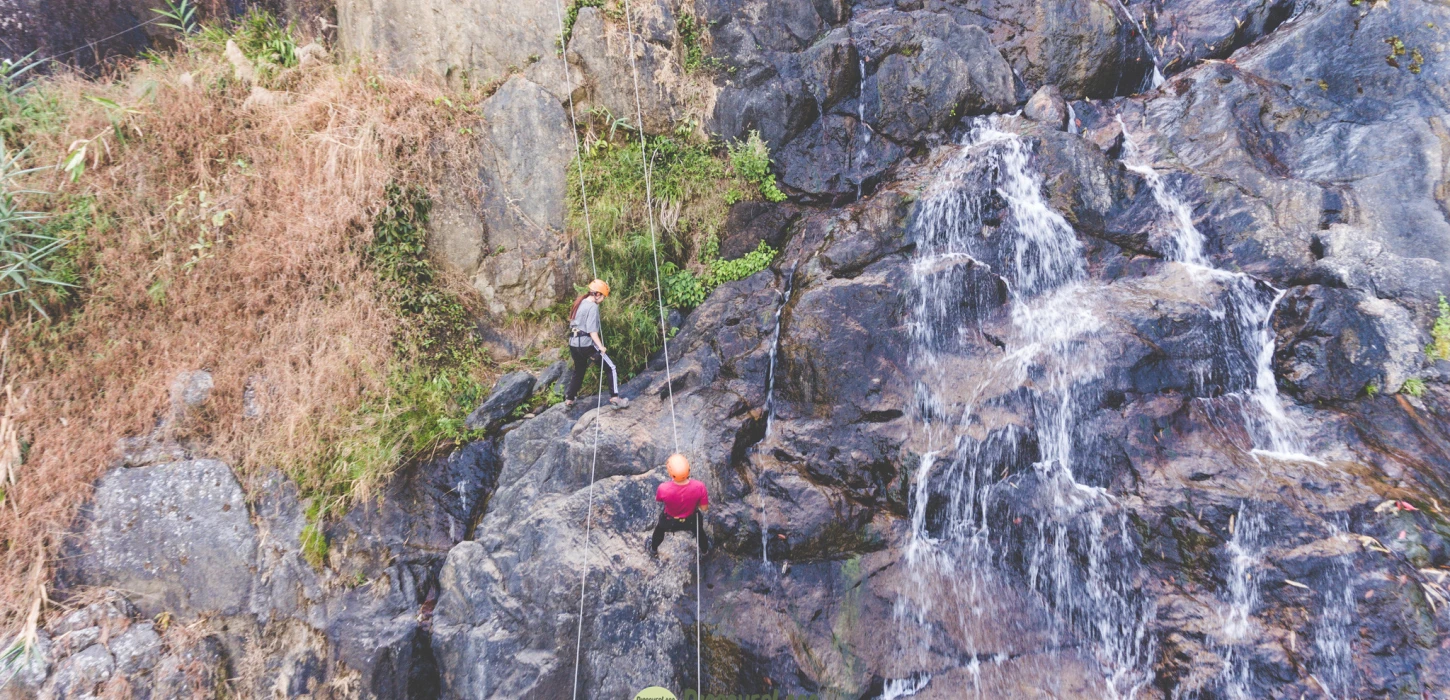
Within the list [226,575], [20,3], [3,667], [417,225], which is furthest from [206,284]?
[20,3]

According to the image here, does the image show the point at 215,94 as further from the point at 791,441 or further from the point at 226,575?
the point at 791,441

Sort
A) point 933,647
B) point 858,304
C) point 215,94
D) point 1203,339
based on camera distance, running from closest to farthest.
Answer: point 933,647 < point 1203,339 < point 858,304 < point 215,94

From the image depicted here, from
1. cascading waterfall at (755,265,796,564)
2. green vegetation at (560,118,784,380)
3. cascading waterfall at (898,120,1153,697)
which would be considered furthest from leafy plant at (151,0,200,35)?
cascading waterfall at (898,120,1153,697)

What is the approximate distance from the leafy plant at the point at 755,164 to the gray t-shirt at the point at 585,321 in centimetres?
319

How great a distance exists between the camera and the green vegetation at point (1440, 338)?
5.66 meters

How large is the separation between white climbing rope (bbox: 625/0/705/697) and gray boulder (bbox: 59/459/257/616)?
4.54 meters

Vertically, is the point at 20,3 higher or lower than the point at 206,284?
higher

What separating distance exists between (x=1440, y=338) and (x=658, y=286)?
816cm

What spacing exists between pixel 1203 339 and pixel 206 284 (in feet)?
35.9

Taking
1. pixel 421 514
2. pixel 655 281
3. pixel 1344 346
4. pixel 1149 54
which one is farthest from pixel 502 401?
pixel 1149 54

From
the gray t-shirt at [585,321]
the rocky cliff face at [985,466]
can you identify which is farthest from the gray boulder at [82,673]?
the gray t-shirt at [585,321]

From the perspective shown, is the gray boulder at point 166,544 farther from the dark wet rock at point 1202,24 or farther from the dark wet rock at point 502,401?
the dark wet rock at point 1202,24

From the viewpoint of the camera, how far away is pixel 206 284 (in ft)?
21.7

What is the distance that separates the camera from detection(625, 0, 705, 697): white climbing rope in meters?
5.38
